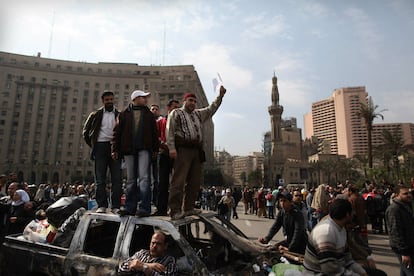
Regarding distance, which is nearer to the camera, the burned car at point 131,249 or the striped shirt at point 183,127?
the burned car at point 131,249

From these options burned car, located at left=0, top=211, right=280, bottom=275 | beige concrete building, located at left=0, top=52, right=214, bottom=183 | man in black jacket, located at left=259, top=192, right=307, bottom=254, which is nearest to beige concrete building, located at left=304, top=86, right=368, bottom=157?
beige concrete building, located at left=0, top=52, right=214, bottom=183

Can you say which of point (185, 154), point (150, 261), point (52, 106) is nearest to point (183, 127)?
point (185, 154)

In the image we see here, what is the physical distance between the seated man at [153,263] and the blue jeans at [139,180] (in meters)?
1.02

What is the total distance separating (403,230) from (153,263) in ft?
13.3

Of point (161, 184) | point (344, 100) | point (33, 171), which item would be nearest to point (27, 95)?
point (33, 171)

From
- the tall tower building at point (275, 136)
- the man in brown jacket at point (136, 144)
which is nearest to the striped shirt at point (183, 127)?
the man in brown jacket at point (136, 144)

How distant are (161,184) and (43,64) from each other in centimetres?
9762

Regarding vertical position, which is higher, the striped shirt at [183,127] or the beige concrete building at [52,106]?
the beige concrete building at [52,106]

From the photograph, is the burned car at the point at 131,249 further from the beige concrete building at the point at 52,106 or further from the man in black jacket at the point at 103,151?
the beige concrete building at the point at 52,106

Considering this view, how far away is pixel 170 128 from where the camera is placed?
4.30 m

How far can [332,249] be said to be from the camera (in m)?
2.79

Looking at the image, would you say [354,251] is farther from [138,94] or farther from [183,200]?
[138,94]

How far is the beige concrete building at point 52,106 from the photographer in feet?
256

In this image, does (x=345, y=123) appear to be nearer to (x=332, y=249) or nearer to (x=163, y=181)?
(x=163, y=181)
